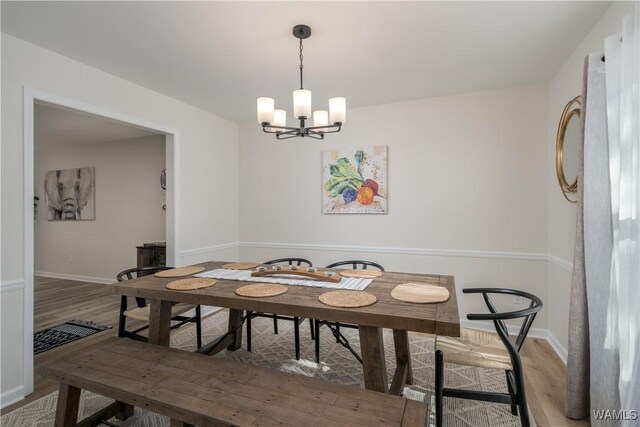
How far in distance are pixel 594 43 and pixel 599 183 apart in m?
1.05

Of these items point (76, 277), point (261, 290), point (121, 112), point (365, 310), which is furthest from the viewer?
point (76, 277)

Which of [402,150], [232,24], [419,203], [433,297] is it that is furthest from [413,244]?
[232,24]

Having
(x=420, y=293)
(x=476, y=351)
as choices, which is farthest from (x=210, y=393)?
(x=476, y=351)

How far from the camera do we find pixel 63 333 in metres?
3.29

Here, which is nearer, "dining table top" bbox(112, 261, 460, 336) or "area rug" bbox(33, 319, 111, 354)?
"dining table top" bbox(112, 261, 460, 336)

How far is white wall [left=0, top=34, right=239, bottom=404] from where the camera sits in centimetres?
218

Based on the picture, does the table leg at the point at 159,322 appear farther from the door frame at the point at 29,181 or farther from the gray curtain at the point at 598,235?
the gray curtain at the point at 598,235

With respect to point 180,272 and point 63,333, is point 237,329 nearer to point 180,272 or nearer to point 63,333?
point 180,272

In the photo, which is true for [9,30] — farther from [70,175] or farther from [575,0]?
[70,175]

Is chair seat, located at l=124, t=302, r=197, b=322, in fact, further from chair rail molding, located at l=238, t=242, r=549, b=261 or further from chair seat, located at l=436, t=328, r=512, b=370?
chair seat, located at l=436, t=328, r=512, b=370

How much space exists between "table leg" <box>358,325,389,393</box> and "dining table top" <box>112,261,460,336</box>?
0.48ft

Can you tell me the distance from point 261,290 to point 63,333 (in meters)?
2.76

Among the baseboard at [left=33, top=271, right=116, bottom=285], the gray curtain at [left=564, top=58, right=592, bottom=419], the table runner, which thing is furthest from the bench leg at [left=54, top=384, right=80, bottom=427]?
the baseboard at [left=33, top=271, right=116, bottom=285]

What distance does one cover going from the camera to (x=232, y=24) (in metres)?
2.07
